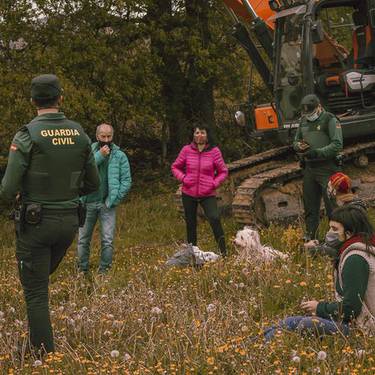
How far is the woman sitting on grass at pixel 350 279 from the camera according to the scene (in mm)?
5473

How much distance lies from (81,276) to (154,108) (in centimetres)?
984

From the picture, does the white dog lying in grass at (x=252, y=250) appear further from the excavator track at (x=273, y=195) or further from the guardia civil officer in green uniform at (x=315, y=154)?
the excavator track at (x=273, y=195)

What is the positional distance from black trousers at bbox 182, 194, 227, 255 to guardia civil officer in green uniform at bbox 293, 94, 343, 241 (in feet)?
3.27

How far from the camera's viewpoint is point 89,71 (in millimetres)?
16531

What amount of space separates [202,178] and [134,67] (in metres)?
7.57

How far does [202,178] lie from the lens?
1008 centimetres

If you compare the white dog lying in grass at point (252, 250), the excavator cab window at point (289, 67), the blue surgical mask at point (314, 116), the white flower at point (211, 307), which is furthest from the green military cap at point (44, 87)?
the excavator cab window at point (289, 67)

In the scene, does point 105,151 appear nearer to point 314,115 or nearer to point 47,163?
point 314,115

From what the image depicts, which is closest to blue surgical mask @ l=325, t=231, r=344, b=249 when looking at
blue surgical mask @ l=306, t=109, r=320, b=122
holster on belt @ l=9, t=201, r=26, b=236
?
holster on belt @ l=9, t=201, r=26, b=236

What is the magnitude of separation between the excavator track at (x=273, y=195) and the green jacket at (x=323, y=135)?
183 cm

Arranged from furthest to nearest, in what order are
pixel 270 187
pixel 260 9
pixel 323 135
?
pixel 260 9 < pixel 270 187 < pixel 323 135

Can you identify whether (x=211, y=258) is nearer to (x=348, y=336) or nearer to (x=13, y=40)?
(x=348, y=336)

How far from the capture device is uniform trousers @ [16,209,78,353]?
5992mm

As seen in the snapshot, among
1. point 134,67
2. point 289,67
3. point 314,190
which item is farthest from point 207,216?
point 134,67
